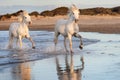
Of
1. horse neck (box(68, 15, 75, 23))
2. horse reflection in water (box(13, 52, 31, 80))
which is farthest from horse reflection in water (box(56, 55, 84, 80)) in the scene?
horse neck (box(68, 15, 75, 23))

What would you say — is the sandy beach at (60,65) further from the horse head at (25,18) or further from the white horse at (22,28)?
the horse head at (25,18)

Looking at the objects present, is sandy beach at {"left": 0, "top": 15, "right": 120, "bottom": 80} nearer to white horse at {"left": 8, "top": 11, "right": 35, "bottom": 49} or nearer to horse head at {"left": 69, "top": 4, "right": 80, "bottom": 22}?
white horse at {"left": 8, "top": 11, "right": 35, "bottom": 49}

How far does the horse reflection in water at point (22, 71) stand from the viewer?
34.2ft

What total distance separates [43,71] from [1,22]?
148ft

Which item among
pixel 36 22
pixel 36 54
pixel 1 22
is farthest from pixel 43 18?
pixel 36 54

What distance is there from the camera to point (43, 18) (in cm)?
5372

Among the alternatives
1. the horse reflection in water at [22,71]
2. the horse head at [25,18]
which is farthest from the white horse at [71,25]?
the horse reflection in water at [22,71]

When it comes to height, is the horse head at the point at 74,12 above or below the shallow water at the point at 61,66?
above

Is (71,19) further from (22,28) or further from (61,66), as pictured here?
(61,66)

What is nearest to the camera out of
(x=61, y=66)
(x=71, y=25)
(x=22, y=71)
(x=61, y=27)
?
(x=22, y=71)

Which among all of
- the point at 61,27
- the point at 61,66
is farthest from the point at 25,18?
the point at 61,66

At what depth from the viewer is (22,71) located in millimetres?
11508

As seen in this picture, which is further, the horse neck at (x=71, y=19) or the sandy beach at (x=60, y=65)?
Answer: the horse neck at (x=71, y=19)

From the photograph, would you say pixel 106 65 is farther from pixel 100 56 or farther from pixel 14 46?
pixel 14 46
